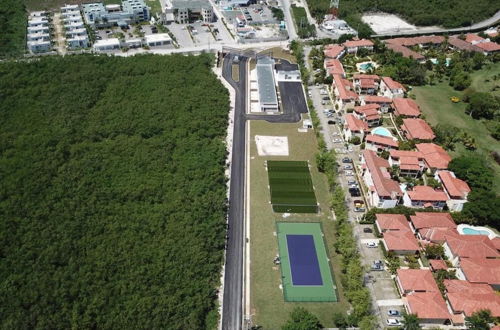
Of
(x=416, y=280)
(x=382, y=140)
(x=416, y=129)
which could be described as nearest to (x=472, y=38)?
(x=416, y=129)

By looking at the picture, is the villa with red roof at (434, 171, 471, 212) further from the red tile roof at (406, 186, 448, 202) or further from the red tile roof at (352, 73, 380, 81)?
the red tile roof at (352, 73, 380, 81)

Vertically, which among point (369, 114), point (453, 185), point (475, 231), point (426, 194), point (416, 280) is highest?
point (369, 114)

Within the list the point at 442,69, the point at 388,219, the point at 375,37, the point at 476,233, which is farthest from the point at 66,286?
the point at 375,37

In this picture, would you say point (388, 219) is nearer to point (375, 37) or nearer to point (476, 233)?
point (476, 233)

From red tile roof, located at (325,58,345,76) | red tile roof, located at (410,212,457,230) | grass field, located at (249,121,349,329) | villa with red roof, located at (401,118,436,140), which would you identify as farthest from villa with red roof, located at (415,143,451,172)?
red tile roof, located at (325,58,345,76)

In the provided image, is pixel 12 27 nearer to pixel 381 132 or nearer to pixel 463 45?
pixel 381 132

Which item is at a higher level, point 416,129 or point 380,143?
point 416,129

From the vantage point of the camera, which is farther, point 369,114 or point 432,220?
point 369,114

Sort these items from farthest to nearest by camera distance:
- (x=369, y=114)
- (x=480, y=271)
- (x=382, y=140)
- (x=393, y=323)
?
(x=369, y=114)
(x=382, y=140)
(x=480, y=271)
(x=393, y=323)
